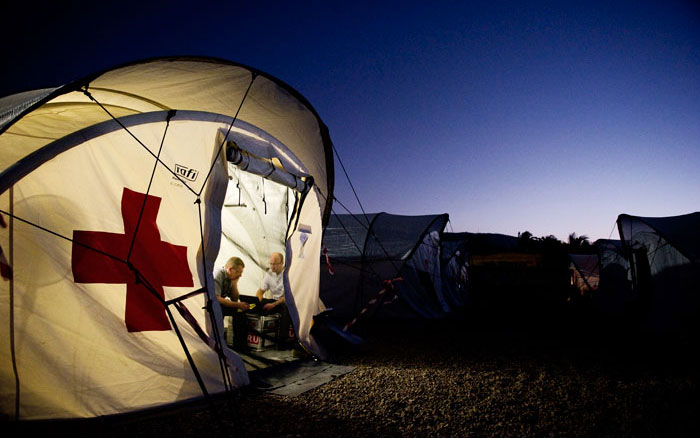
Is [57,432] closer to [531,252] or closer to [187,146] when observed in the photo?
[187,146]

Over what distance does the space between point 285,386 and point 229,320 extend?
6.13ft

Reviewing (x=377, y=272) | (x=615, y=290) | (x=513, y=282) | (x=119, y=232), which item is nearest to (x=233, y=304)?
(x=119, y=232)

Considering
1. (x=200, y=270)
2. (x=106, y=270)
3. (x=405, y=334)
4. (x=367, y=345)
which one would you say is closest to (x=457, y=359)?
(x=367, y=345)

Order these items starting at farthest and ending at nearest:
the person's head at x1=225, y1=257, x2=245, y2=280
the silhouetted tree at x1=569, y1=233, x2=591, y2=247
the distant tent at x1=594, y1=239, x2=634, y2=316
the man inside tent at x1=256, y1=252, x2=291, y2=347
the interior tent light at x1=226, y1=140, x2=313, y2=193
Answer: the silhouetted tree at x1=569, y1=233, x2=591, y2=247 < the distant tent at x1=594, y1=239, x2=634, y2=316 < the man inside tent at x1=256, y1=252, x2=291, y2=347 < the person's head at x1=225, y1=257, x2=245, y2=280 < the interior tent light at x1=226, y1=140, x2=313, y2=193

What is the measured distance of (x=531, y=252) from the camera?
62.1ft

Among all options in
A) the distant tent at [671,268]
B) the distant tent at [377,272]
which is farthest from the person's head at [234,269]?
the distant tent at [671,268]

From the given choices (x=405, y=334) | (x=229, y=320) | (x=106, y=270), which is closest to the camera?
(x=106, y=270)

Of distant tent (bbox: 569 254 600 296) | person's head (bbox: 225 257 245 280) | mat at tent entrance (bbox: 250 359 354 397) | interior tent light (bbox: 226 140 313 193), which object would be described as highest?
interior tent light (bbox: 226 140 313 193)

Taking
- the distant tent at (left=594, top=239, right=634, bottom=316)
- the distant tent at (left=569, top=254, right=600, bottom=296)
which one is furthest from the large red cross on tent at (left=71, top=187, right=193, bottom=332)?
the distant tent at (left=569, top=254, right=600, bottom=296)

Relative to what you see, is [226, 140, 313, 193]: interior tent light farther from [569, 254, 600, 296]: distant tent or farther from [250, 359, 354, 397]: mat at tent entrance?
[569, 254, 600, 296]: distant tent

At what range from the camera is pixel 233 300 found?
5.59 m

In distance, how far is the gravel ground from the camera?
2889 mm

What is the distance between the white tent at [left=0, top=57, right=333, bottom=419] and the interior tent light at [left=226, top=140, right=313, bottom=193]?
3cm

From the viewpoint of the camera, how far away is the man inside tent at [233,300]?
5.21 meters
